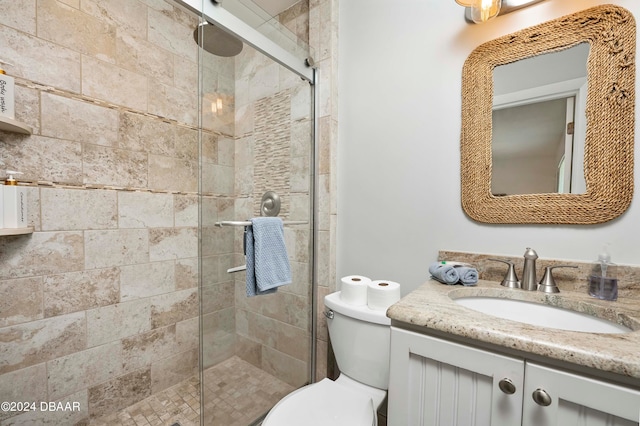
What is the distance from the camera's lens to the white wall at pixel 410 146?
1032mm

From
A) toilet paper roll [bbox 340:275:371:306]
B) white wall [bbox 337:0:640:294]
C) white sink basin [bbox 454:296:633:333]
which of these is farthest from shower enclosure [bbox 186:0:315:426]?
white sink basin [bbox 454:296:633:333]

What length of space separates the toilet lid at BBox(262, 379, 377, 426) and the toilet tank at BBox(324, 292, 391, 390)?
0.08 meters

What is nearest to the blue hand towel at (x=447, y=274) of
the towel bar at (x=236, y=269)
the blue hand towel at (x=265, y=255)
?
the blue hand towel at (x=265, y=255)

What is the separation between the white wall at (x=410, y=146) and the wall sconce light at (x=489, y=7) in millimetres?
30

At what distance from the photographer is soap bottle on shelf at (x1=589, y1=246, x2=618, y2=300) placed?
2.67 ft

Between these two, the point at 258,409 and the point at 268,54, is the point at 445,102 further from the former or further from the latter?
the point at 258,409

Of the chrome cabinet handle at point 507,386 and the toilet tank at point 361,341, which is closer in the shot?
the chrome cabinet handle at point 507,386

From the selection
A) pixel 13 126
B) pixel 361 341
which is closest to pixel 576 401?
pixel 361 341

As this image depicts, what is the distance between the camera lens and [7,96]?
1101mm

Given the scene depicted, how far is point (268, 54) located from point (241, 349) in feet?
4.89

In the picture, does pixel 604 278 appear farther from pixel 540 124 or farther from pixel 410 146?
pixel 410 146

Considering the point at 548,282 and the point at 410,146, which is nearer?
the point at 548,282

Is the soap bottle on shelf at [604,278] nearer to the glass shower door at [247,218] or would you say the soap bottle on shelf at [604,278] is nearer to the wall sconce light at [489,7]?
the wall sconce light at [489,7]

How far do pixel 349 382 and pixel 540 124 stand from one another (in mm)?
1296
